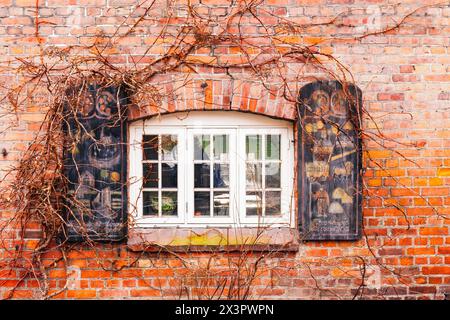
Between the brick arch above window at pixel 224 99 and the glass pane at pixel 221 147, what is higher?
the brick arch above window at pixel 224 99

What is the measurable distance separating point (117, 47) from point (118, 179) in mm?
1143

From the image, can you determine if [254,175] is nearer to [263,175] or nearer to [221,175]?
[263,175]

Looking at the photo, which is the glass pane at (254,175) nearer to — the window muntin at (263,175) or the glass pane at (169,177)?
the window muntin at (263,175)

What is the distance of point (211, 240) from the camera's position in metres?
4.21

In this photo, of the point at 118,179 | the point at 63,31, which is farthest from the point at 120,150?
the point at 63,31

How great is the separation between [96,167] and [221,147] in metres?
1.10

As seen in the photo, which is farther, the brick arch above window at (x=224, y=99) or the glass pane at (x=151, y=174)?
the glass pane at (x=151, y=174)

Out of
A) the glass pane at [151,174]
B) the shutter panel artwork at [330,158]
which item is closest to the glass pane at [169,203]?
the glass pane at [151,174]

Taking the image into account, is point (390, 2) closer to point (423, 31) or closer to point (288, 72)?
point (423, 31)

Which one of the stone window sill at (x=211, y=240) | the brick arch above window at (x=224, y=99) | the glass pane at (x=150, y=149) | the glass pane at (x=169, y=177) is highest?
the brick arch above window at (x=224, y=99)

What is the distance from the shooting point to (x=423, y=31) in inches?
164

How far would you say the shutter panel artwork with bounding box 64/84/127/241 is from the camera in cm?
407

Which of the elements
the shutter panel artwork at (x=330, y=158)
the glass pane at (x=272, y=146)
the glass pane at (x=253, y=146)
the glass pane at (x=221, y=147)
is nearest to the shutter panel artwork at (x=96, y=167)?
the glass pane at (x=221, y=147)

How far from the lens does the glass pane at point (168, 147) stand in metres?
4.31
